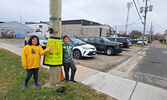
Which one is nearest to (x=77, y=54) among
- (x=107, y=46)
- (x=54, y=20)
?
(x=107, y=46)

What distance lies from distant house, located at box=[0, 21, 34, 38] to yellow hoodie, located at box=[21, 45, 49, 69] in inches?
1278

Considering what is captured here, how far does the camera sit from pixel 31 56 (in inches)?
95.7

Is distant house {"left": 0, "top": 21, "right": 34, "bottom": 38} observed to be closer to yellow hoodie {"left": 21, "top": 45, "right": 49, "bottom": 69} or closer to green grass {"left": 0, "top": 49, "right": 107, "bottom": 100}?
green grass {"left": 0, "top": 49, "right": 107, "bottom": 100}

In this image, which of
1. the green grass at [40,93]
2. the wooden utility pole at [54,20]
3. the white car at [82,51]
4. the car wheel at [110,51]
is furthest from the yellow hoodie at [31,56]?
the car wheel at [110,51]

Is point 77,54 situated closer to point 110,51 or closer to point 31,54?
point 110,51

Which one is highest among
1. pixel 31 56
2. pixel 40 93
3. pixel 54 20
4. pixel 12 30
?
pixel 12 30

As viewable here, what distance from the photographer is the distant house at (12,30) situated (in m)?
27.3

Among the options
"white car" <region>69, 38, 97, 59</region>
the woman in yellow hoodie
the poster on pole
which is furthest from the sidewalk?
"white car" <region>69, 38, 97, 59</region>

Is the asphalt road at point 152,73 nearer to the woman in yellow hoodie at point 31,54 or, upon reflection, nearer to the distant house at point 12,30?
the woman in yellow hoodie at point 31,54

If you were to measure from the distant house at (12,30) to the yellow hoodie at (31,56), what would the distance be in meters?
32.5

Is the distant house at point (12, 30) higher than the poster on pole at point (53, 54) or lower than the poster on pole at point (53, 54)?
higher

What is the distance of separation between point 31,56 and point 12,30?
36.7 meters

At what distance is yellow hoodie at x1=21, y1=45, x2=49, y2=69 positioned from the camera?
2.39 meters

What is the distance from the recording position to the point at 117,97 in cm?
256
